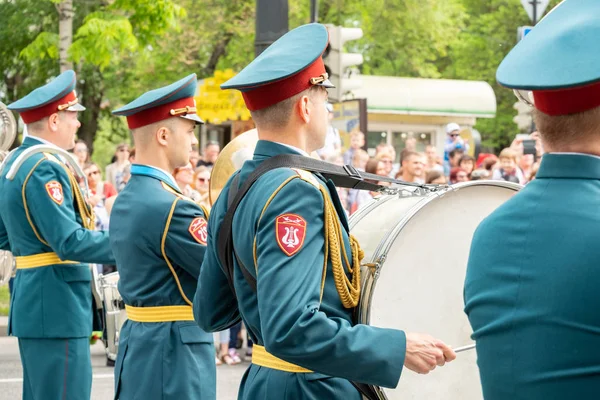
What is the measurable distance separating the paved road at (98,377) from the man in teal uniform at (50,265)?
2604mm

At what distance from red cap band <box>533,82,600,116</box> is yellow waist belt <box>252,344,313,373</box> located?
1145mm

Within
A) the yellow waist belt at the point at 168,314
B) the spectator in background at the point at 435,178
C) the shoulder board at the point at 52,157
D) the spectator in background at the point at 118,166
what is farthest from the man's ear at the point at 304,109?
the spectator in background at the point at 118,166

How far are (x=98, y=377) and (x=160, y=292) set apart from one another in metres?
4.70

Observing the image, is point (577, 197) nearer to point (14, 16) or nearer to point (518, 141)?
point (518, 141)

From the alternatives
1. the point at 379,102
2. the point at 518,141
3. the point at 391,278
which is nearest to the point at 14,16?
the point at 379,102

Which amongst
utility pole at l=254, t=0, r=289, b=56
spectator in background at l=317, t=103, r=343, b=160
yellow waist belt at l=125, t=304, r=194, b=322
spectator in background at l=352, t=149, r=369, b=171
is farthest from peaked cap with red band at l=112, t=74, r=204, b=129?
spectator in background at l=352, t=149, r=369, b=171

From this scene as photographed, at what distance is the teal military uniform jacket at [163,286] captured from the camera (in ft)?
13.5

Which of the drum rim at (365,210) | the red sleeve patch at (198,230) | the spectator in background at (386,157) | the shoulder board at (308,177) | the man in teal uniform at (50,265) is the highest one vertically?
the shoulder board at (308,177)

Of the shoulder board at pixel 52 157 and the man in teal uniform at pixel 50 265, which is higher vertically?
the shoulder board at pixel 52 157

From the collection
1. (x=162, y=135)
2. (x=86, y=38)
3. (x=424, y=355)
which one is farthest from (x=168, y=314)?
(x=86, y=38)

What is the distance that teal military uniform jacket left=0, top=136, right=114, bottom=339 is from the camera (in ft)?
16.8

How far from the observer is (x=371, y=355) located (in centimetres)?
273

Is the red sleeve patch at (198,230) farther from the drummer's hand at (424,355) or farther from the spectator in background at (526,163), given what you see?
the spectator in background at (526,163)

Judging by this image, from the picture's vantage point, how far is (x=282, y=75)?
300cm
